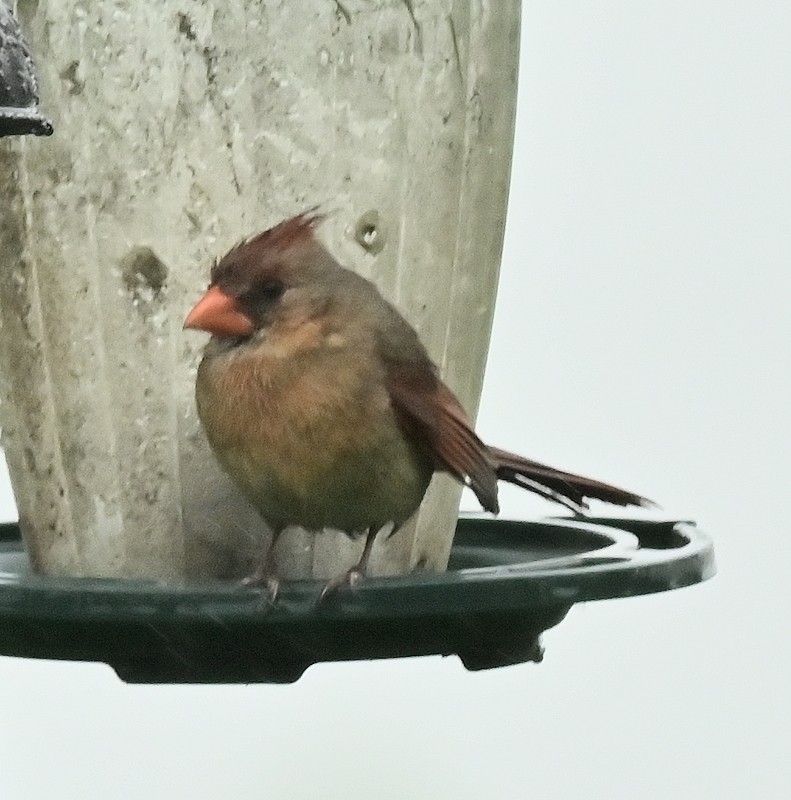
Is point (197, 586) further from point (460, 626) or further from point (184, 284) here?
point (184, 284)

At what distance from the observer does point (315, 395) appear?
6.61 ft

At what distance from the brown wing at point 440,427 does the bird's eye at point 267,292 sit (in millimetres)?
153

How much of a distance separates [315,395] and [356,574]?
0.22 metres

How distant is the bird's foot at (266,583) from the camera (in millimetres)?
1789

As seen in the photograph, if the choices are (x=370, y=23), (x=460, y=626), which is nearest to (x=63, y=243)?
(x=370, y=23)

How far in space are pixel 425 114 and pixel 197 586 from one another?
677mm

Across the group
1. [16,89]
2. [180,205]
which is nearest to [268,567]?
[180,205]

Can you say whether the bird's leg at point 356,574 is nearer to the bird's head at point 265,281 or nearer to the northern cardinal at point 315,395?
the northern cardinal at point 315,395

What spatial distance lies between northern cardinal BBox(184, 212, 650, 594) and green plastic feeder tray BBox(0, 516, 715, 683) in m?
0.11

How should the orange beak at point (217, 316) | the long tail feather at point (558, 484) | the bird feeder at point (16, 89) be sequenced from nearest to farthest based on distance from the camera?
the bird feeder at point (16, 89) → the orange beak at point (217, 316) → the long tail feather at point (558, 484)

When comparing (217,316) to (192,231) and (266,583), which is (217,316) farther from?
(266,583)

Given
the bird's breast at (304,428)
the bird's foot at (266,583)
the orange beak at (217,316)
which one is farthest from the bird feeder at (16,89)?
the bird's foot at (266,583)

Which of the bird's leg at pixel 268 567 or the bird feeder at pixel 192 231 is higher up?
the bird feeder at pixel 192 231

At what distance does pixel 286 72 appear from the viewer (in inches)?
81.7
